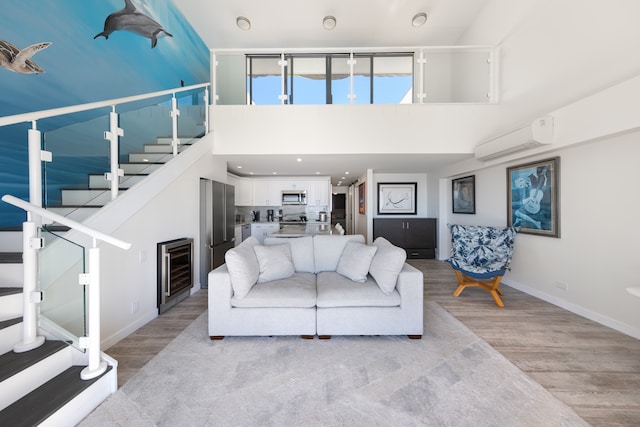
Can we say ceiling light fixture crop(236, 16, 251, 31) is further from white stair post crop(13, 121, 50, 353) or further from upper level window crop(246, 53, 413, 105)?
white stair post crop(13, 121, 50, 353)

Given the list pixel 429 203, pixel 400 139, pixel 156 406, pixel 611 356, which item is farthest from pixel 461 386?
pixel 429 203

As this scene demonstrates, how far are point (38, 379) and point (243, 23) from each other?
594 centimetres

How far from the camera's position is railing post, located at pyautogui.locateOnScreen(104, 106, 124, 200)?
7.71 ft

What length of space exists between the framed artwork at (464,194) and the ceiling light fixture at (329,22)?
13.5 ft

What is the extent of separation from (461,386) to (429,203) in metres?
5.55

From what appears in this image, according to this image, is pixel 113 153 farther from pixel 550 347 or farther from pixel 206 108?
pixel 550 347

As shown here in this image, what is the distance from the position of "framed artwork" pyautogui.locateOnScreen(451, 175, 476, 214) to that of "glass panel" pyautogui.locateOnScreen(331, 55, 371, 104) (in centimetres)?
275

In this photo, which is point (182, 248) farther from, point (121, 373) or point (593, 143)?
point (593, 143)

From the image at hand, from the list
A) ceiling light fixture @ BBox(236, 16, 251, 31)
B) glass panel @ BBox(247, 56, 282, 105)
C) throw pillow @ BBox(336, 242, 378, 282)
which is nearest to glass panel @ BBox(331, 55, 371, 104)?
glass panel @ BBox(247, 56, 282, 105)

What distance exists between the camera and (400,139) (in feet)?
13.0

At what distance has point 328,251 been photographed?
3.23 m

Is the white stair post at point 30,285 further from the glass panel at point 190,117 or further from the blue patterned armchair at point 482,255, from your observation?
the blue patterned armchair at point 482,255

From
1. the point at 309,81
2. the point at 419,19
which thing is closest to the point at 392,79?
the point at 309,81

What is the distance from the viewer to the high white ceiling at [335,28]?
14.8ft
